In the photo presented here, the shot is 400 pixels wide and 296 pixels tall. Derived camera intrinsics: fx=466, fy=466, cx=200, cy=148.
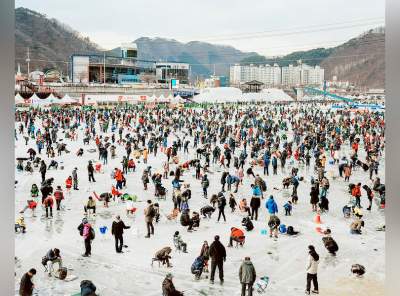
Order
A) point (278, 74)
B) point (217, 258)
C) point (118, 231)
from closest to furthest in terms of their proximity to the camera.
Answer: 1. point (217, 258)
2. point (118, 231)
3. point (278, 74)

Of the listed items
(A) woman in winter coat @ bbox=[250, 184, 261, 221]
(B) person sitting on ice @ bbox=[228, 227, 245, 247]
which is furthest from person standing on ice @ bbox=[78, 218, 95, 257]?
(A) woman in winter coat @ bbox=[250, 184, 261, 221]

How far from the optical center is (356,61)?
114125 mm

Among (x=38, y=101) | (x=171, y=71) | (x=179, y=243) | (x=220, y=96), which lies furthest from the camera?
(x=171, y=71)

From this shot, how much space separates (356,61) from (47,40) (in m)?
72.7

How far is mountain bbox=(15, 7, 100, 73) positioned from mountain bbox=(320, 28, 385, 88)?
6258cm

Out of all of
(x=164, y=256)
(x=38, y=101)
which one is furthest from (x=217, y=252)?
(x=38, y=101)

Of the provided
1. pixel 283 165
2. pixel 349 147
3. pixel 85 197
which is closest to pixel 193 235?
pixel 85 197

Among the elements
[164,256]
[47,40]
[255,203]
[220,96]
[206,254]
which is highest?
[47,40]

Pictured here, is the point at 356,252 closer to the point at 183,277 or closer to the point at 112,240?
the point at 183,277

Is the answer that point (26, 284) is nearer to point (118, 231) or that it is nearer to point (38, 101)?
point (118, 231)

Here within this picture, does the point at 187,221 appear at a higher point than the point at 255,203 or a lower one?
lower

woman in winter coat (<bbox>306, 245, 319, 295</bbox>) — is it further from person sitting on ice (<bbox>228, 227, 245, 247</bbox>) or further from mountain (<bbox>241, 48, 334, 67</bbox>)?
mountain (<bbox>241, 48, 334, 67</bbox>)

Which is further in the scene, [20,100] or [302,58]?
[302,58]
